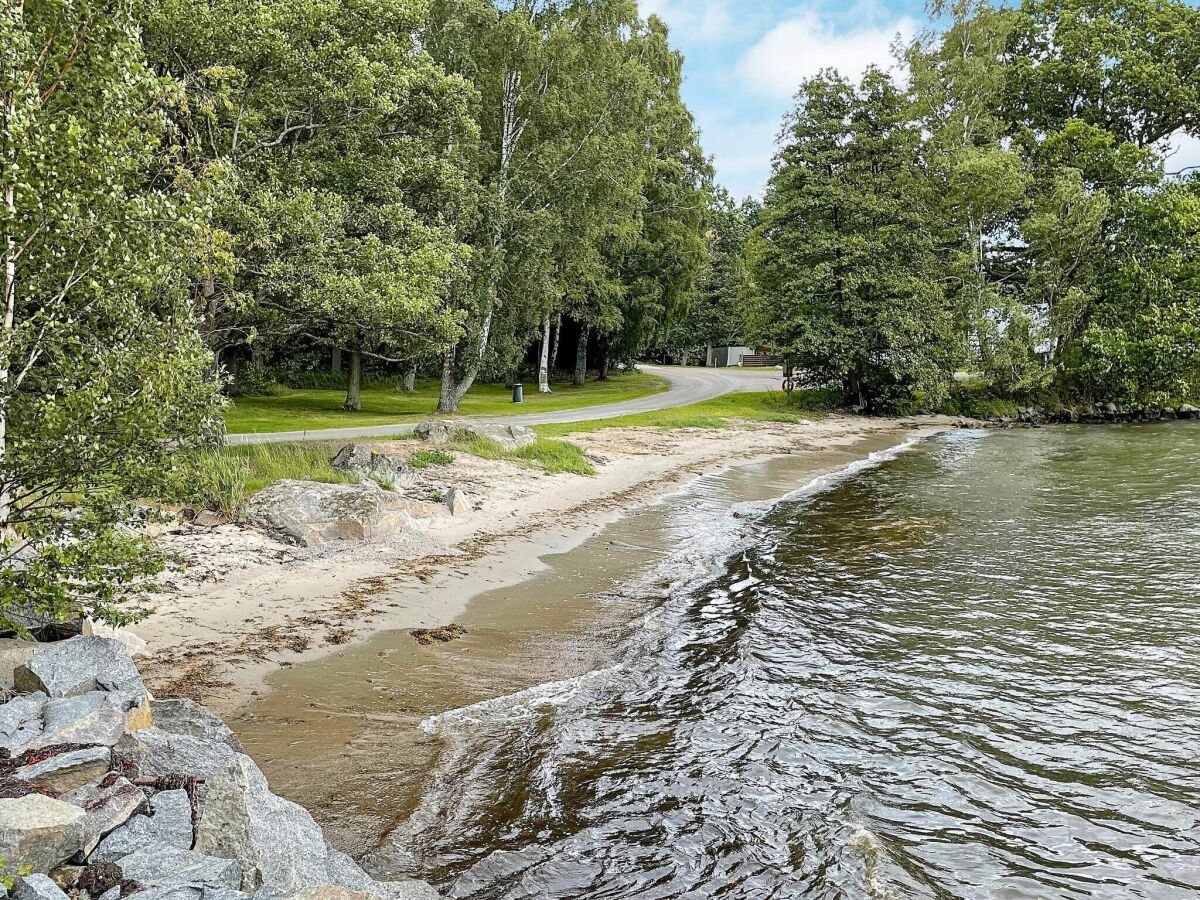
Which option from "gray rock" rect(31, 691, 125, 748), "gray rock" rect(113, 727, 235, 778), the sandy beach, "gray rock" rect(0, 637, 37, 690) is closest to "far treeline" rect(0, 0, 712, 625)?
"gray rock" rect(0, 637, 37, 690)

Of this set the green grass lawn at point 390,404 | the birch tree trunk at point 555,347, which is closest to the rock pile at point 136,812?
the green grass lawn at point 390,404

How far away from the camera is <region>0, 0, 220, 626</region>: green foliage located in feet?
18.1

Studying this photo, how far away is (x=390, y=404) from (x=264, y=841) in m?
29.4

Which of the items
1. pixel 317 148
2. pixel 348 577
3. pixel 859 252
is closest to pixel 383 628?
pixel 348 577

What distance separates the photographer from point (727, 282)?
74.1m

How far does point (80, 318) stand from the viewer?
20.0ft

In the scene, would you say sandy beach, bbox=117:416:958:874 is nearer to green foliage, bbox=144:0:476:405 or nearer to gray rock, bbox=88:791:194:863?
gray rock, bbox=88:791:194:863

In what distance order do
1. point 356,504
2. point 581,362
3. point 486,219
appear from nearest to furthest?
point 356,504 → point 486,219 → point 581,362

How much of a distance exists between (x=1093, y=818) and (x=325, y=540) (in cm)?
974

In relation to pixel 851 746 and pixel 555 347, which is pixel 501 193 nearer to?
pixel 555 347

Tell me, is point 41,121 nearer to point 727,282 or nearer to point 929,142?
point 929,142

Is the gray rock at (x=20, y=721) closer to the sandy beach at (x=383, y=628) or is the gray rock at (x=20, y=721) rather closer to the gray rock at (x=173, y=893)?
the sandy beach at (x=383, y=628)

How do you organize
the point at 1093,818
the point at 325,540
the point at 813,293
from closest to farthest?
the point at 1093,818
the point at 325,540
the point at 813,293

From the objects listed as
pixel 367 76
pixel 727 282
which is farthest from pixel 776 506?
pixel 727 282
